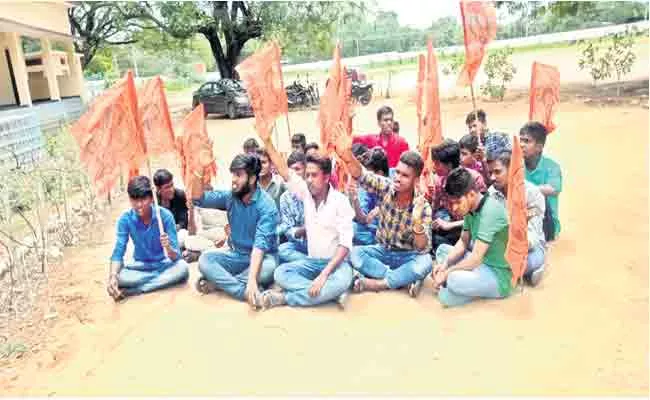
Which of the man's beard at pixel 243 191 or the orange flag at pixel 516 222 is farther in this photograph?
the man's beard at pixel 243 191

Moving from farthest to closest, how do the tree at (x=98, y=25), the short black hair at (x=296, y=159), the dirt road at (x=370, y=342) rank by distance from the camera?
the tree at (x=98, y=25) < the short black hair at (x=296, y=159) < the dirt road at (x=370, y=342)

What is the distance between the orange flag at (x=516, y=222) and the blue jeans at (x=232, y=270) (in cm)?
158

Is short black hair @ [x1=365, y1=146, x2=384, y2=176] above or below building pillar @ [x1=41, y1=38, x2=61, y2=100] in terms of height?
below

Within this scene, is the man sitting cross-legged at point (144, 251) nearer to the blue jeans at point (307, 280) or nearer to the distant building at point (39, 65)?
the blue jeans at point (307, 280)

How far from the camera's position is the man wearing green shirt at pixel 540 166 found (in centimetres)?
401

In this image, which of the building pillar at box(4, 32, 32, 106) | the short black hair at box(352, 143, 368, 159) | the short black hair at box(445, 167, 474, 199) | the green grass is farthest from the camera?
the green grass

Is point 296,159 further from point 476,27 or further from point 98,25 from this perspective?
point 98,25

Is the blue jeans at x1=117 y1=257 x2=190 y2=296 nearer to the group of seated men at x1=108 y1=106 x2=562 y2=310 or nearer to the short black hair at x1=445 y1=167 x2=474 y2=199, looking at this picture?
the group of seated men at x1=108 y1=106 x2=562 y2=310

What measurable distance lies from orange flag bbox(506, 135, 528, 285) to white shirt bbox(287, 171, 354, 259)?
99cm

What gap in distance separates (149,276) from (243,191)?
97 cm

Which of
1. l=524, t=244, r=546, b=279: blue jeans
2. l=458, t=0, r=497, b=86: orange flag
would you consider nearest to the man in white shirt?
l=524, t=244, r=546, b=279: blue jeans

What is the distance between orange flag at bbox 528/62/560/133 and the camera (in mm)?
4637

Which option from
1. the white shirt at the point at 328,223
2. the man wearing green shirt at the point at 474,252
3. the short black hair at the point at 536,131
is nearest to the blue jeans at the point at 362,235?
the white shirt at the point at 328,223

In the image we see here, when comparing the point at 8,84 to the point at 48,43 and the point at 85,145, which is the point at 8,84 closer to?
the point at 48,43
